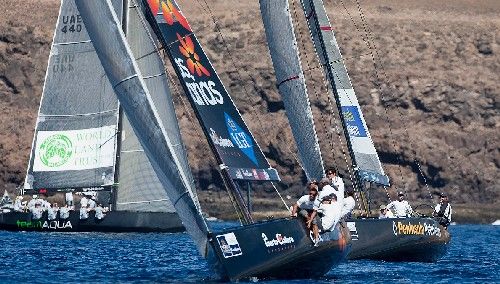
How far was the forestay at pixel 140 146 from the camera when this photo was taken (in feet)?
148

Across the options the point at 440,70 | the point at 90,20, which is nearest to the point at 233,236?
the point at 90,20

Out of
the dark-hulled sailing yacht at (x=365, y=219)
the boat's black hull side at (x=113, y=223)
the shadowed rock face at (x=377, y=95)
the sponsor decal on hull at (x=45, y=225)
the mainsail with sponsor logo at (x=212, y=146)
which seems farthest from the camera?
the shadowed rock face at (x=377, y=95)

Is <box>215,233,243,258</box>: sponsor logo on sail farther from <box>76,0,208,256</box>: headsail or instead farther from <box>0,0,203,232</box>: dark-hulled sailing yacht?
<box>0,0,203,232</box>: dark-hulled sailing yacht

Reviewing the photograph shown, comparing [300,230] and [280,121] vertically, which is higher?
[280,121]

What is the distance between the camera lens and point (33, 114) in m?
83.6

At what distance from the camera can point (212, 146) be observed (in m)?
27.9

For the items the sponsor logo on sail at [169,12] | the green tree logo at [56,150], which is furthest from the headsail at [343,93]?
the green tree logo at [56,150]

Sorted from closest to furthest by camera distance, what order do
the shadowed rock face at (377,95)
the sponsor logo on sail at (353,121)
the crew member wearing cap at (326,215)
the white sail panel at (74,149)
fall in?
the crew member wearing cap at (326,215), the sponsor logo on sail at (353,121), the white sail panel at (74,149), the shadowed rock face at (377,95)

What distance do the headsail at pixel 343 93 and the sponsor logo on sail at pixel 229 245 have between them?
1213 cm

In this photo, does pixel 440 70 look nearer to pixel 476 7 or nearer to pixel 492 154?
pixel 492 154

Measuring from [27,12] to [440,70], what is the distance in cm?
2301

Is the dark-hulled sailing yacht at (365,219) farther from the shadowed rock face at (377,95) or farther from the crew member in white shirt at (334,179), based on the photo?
the shadowed rock face at (377,95)

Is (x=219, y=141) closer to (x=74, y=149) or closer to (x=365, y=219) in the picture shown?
(x=365, y=219)

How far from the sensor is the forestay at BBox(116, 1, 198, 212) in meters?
45.2
